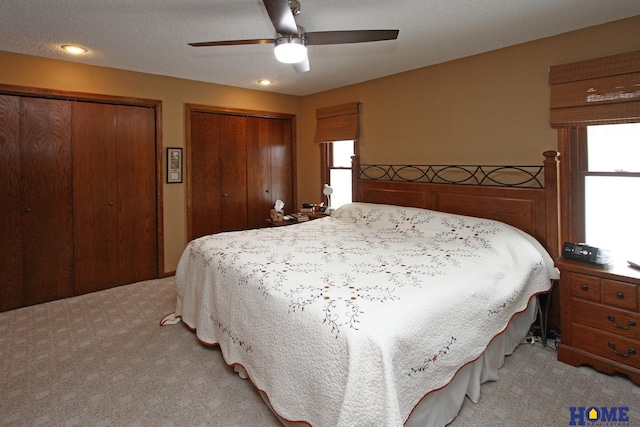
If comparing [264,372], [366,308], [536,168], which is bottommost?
[264,372]

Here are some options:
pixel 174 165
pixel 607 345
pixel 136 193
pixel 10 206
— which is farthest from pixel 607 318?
pixel 10 206

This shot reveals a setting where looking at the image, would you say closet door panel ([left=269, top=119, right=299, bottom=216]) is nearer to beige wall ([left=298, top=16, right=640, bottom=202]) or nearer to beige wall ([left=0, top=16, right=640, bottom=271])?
beige wall ([left=0, top=16, right=640, bottom=271])

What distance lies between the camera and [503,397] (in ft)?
6.82

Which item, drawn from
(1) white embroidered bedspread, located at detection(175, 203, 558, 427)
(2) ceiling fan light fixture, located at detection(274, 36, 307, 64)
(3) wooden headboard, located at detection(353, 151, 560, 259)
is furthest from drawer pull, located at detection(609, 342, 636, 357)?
(2) ceiling fan light fixture, located at detection(274, 36, 307, 64)

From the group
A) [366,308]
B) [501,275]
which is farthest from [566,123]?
[366,308]

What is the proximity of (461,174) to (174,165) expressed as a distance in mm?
3183

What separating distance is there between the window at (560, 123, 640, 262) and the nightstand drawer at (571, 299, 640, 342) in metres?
0.41

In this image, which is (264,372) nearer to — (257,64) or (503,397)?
(503,397)

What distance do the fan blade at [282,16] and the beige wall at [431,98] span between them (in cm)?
204

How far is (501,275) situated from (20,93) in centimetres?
432

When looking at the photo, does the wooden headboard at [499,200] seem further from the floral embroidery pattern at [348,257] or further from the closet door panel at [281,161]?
the closet door panel at [281,161]

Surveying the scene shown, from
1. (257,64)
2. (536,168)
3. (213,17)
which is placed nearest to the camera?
(213,17)

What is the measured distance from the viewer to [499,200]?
3.08 m

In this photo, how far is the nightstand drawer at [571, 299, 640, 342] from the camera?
2174 millimetres
